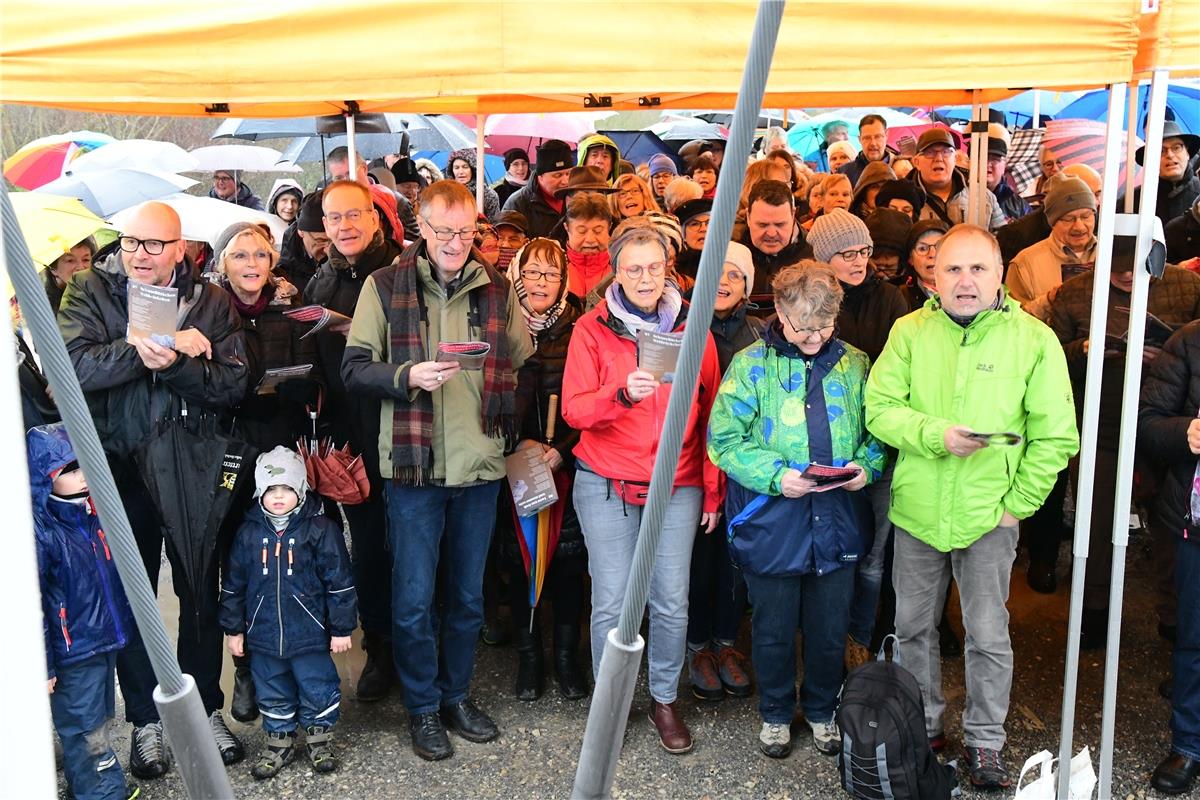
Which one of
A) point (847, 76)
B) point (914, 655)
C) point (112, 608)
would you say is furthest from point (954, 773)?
point (112, 608)

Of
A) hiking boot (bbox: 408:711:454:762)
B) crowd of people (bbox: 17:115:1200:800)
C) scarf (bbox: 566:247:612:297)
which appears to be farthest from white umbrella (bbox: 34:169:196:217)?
hiking boot (bbox: 408:711:454:762)

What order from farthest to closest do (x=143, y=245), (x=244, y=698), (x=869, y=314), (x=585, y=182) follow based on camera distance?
(x=585, y=182) < (x=869, y=314) < (x=244, y=698) < (x=143, y=245)

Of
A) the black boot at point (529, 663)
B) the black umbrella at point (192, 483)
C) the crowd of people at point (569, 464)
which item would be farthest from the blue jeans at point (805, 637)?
the black umbrella at point (192, 483)

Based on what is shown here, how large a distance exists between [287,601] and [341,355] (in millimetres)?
1002

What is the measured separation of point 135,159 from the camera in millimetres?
9336

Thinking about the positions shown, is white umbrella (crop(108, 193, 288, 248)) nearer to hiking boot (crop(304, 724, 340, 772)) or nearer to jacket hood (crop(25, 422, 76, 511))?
jacket hood (crop(25, 422, 76, 511))

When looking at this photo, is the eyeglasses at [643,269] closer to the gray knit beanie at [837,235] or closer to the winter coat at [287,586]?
the gray knit beanie at [837,235]

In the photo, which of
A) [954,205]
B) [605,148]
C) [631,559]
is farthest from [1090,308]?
[605,148]

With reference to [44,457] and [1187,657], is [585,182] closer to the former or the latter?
[44,457]

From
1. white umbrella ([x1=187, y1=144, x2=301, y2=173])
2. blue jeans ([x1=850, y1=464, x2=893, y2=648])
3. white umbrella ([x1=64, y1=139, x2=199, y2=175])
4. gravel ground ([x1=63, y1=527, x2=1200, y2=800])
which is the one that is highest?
white umbrella ([x1=187, y1=144, x2=301, y2=173])

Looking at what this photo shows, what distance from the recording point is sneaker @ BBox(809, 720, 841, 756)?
146 inches

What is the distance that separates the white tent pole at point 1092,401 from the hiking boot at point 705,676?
1302mm

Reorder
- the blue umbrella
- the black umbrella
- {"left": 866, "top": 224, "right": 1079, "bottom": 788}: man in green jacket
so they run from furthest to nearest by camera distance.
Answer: the blue umbrella
the black umbrella
{"left": 866, "top": 224, "right": 1079, "bottom": 788}: man in green jacket

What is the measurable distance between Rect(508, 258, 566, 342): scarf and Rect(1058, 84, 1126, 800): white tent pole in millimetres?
1861
